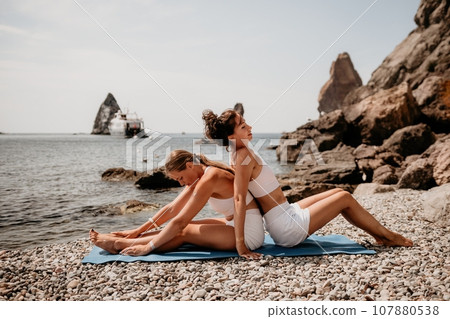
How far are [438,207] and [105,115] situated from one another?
123 m

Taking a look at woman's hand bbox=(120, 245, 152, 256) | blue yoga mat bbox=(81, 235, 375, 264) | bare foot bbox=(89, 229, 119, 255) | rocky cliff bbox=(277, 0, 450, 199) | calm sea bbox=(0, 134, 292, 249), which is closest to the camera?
blue yoga mat bbox=(81, 235, 375, 264)

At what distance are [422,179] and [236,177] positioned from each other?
7802mm

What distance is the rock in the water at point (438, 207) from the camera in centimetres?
582

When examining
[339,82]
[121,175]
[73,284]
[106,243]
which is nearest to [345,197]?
[106,243]

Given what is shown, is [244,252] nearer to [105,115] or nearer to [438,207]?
[438,207]

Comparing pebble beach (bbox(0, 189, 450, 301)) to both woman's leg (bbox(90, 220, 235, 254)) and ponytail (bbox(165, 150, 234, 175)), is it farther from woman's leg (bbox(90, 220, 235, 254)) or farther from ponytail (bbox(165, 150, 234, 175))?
ponytail (bbox(165, 150, 234, 175))

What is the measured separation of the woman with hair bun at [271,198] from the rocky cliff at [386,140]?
6.03 metres

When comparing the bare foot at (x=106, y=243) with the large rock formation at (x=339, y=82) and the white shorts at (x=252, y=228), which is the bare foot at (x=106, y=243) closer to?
the white shorts at (x=252, y=228)

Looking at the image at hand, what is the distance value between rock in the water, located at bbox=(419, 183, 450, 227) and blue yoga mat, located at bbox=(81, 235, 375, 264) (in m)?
1.92

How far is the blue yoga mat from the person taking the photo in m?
4.41

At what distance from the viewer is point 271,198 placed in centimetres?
449

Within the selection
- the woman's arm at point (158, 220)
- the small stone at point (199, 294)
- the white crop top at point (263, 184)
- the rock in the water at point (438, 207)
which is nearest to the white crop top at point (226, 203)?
the white crop top at point (263, 184)

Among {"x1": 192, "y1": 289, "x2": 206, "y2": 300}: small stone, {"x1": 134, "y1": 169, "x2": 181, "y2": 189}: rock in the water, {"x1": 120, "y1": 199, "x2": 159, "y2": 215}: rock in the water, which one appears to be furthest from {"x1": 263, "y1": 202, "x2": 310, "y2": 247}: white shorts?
{"x1": 134, "y1": 169, "x2": 181, "y2": 189}: rock in the water

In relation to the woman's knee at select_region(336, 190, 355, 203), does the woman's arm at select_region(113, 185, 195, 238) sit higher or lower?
lower
